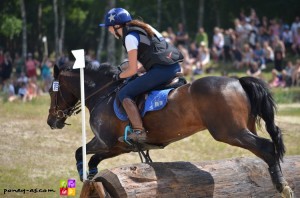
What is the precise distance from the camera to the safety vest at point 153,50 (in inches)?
348

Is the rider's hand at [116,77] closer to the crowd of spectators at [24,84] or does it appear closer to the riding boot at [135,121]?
the riding boot at [135,121]

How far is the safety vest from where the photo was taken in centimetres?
883

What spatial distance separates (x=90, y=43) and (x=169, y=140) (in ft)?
112

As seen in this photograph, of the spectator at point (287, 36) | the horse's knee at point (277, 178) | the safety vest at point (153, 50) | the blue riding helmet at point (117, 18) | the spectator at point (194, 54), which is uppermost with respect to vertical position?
the blue riding helmet at point (117, 18)

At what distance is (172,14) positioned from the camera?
3956 cm

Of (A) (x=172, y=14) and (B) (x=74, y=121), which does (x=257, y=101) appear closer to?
(B) (x=74, y=121)

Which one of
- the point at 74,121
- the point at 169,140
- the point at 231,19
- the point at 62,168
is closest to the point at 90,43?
the point at 231,19

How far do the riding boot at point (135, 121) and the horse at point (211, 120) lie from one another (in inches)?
5.6

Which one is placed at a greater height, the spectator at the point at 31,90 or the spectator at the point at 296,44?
the spectator at the point at 296,44

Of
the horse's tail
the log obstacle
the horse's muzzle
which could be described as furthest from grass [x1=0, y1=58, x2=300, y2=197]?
the horse's tail

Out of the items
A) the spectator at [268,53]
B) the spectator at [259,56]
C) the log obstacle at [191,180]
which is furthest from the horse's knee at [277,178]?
the spectator at [268,53]

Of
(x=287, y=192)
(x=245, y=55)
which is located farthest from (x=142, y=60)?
(x=245, y=55)

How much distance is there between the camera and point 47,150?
44.5ft

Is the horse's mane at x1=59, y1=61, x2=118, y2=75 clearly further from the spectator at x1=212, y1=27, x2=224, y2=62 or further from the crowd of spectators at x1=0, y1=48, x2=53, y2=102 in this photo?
the spectator at x1=212, y1=27, x2=224, y2=62
